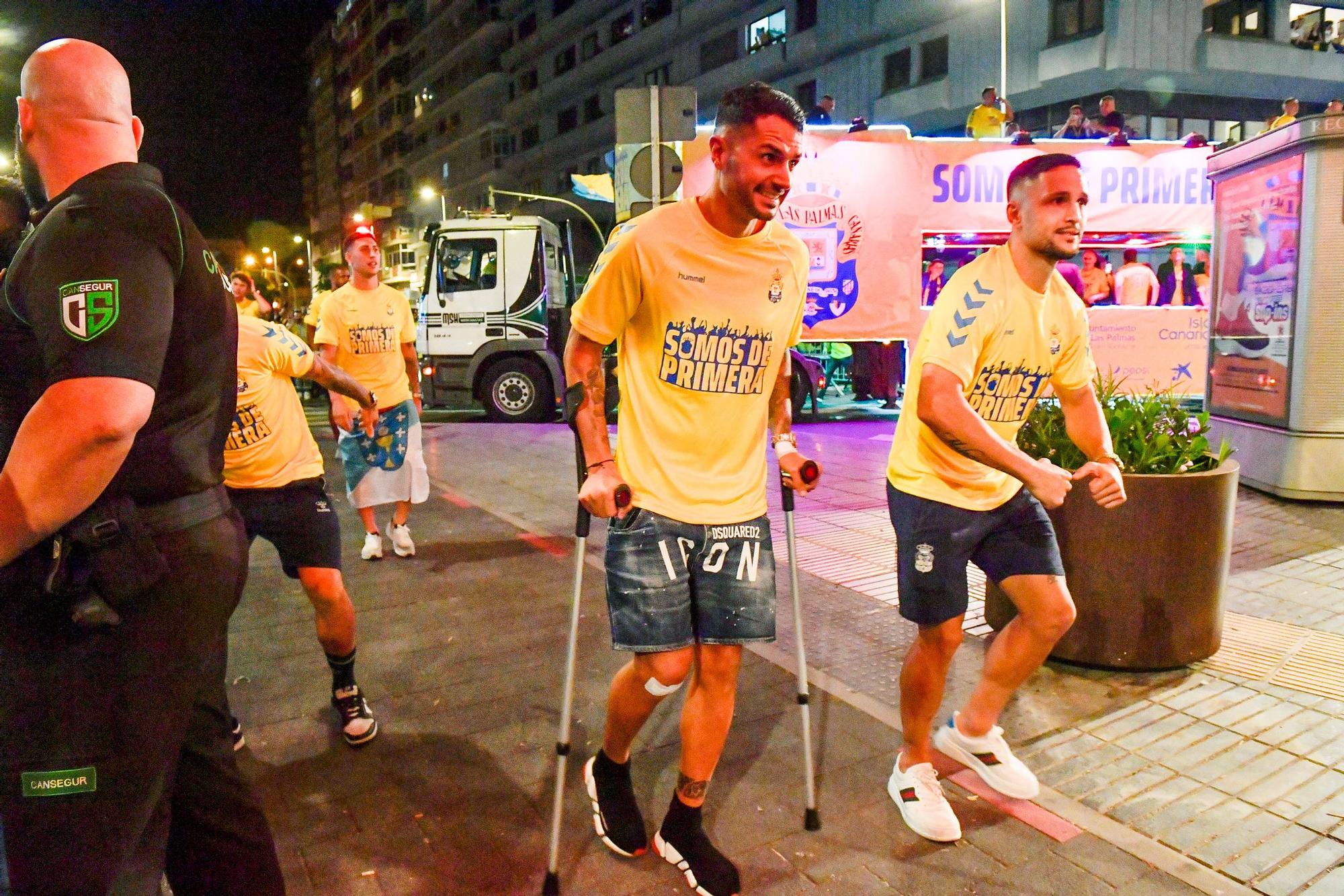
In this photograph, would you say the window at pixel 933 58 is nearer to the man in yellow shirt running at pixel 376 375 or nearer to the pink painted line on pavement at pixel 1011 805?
the man in yellow shirt running at pixel 376 375

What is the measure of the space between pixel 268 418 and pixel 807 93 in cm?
3301

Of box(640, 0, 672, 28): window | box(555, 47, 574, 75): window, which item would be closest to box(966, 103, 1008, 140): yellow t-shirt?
box(640, 0, 672, 28): window

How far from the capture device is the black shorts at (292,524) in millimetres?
3451

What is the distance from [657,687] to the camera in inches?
102

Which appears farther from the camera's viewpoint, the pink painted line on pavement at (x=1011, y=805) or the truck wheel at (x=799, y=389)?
the truck wheel at (x=799, y=389)

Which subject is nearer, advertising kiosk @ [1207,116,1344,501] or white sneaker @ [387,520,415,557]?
white sneaker @ [387,520,415,557]

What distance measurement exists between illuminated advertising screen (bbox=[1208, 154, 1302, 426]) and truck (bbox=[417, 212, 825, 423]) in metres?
6.21

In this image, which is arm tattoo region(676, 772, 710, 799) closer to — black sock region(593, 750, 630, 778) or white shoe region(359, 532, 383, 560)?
black sock region(593, 750, 630, 778)

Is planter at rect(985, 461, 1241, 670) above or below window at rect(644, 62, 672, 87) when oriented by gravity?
below

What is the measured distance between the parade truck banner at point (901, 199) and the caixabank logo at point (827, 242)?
1cm

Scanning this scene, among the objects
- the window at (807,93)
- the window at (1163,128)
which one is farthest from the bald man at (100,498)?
the window at (807,93)

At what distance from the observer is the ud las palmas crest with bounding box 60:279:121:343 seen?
155cm

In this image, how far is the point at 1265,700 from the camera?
3801 millimetres

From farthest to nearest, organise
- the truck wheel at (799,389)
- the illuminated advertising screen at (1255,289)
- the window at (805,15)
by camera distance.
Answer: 1. the window at (805,15)
2. the truck wheel at (799,389)
3. the illuminated advertising screen at (1255,289)
